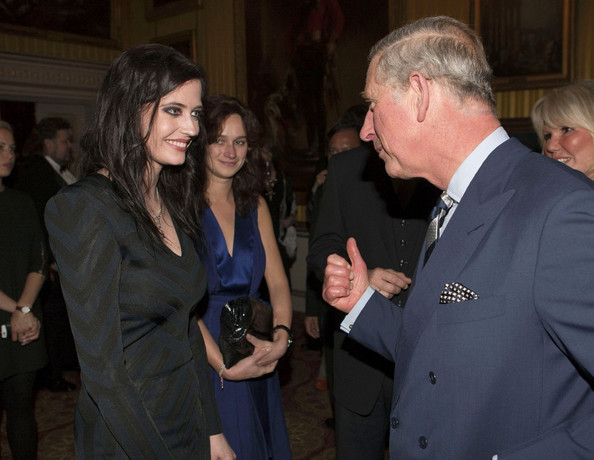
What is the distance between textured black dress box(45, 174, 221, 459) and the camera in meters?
1.46

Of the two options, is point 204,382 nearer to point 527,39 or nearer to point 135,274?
point 135,274

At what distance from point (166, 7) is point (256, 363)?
25.3 ft

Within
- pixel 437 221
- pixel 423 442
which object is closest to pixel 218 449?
pixel 423 442

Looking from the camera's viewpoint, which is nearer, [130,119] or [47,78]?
[130,119]

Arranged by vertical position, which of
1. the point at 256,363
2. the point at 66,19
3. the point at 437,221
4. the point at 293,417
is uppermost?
the point at 66,19

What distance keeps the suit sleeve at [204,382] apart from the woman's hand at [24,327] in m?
1.56

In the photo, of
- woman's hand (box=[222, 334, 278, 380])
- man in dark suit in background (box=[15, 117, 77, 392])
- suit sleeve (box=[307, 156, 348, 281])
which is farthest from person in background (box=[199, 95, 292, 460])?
man in dark suit in background (box=[15, 117, 77, 392])

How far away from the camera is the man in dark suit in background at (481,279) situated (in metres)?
1.06

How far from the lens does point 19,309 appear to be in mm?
3109

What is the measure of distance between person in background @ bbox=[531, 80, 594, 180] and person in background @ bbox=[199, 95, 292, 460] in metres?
1.49

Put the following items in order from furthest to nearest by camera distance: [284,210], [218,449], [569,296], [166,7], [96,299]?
[166,7]
[284,210]
[218,449]
[96,299]
[569,296]

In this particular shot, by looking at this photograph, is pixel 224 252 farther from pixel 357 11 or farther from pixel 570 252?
pixel 357 11

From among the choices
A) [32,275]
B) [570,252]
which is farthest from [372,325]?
[32,275]

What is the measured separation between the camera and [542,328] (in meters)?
1.11
